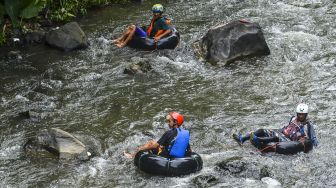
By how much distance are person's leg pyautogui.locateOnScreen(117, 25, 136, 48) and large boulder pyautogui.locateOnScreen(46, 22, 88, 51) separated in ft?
3.56

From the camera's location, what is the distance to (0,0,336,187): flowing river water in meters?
10.2

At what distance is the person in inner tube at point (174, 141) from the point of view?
10.1m

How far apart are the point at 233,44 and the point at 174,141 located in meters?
6.40

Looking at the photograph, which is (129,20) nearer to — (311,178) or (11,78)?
(11,78)

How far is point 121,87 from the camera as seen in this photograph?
14.1 metres

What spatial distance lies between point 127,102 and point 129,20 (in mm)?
6386

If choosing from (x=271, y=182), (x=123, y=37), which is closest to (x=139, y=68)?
(x=123, y=37)

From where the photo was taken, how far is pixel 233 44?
15711 mm

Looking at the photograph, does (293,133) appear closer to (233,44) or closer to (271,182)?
(271,182)

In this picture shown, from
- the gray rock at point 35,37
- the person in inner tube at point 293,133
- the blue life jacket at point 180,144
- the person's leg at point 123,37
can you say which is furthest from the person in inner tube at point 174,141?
the gray rock at point 35,37

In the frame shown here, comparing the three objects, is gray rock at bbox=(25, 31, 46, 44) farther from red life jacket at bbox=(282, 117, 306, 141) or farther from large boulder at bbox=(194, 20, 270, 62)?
red life jacket at bbox=(282, 117, 306, 141)

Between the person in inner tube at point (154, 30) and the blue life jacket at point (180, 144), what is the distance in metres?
6.61

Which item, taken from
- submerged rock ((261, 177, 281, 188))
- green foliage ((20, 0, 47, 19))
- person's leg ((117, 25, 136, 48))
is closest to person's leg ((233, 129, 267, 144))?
submerged rock ((261, 177, 281, 188))

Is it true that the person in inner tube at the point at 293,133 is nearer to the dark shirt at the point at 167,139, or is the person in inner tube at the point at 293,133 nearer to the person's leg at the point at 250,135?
the person's leg at the point at 250,135
